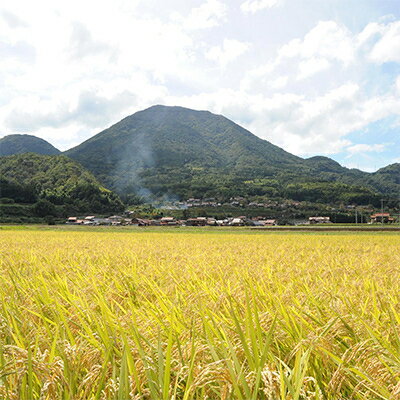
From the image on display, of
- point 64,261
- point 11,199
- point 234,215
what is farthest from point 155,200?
point 64,261

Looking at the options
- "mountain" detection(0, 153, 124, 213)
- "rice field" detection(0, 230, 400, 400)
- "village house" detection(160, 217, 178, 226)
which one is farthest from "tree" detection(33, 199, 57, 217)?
"rice field" detection(0, 230, 400, 400)

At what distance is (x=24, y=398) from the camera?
134cm

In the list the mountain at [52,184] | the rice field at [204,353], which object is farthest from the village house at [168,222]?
the rice field at [204,353]

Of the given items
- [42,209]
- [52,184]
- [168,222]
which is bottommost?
[168,222]

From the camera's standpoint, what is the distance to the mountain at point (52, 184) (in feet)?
322

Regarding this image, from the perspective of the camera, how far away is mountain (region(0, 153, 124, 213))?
98.1 m

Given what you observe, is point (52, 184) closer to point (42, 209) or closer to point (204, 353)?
point (42, 209)

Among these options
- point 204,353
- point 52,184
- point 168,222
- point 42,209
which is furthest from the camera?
point 52,184

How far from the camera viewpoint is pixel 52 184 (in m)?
126

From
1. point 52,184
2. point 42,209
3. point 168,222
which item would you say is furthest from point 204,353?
point 52,184

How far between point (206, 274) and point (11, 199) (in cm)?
10175

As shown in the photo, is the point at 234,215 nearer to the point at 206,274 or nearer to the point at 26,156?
the point at 26,156

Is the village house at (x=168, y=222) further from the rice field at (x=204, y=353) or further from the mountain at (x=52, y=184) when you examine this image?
the rice field at (x=204, y=353)

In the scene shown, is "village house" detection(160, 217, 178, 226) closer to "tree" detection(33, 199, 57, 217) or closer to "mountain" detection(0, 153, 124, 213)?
"mountain" detection(0, 153, 124, 213)
